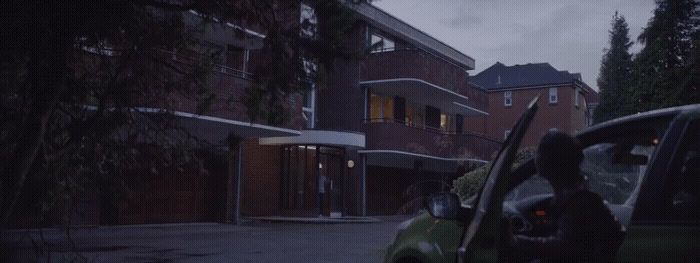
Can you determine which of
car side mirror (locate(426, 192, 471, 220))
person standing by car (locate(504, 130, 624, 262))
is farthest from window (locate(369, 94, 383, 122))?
person standing by car (locate(504, 130, 624, 262))

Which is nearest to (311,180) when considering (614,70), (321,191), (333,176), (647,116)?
(333,176)

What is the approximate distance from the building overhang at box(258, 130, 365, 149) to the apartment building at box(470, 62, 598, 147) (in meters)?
23.0

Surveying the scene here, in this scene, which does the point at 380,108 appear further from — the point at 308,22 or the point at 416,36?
the point at 308,22

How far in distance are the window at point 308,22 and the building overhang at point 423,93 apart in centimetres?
2068

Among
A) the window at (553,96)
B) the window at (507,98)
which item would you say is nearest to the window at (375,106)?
the window at (553,96)

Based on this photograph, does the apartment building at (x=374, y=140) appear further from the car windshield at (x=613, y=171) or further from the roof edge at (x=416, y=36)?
the car windshield at (x=613, y=171)

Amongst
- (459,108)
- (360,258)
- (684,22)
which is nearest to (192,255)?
(360,258)

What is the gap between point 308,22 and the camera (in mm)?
7762

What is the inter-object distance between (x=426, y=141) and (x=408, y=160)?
2.77 m

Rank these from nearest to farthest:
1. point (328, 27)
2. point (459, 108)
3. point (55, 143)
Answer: point (328, 27) → point (55, 143) → point (459, 108)

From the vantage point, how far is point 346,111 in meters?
29.2

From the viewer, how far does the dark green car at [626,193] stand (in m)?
2.95

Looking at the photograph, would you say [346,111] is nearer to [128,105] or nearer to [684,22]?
[684,22]

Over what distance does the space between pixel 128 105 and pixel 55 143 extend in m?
0.88
